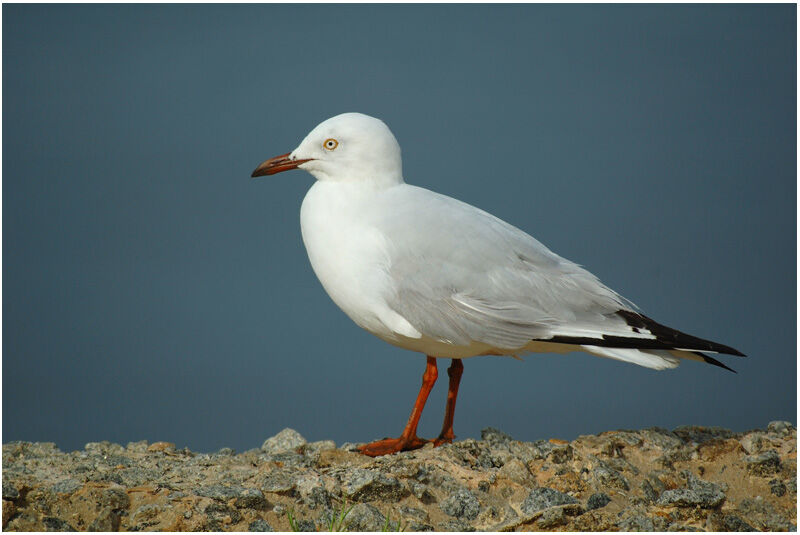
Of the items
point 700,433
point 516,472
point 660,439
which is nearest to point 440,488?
point 516,472

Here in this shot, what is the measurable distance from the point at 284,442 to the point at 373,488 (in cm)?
186

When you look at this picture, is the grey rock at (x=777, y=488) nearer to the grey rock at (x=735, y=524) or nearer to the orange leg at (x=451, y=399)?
the grey rock at (x=735, y=524)

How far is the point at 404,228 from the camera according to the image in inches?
232

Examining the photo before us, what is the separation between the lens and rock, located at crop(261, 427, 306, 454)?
692cm

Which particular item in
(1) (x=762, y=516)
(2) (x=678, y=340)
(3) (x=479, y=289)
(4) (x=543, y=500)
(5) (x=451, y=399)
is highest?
(3) (x=479, y=289)

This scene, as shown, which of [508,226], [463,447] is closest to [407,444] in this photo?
[463,447]

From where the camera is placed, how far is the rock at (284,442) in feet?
22.7

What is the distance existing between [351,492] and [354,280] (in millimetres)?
1324

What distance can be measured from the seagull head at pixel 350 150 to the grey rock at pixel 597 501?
2416 millimetres

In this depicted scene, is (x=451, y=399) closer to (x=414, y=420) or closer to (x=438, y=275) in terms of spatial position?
(x=414, y=420)

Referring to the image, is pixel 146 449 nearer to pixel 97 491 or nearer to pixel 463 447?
pixel 97 491

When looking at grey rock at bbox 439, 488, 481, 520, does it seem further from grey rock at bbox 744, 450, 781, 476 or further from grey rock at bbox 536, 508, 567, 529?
grey rock at bbox 744, 450, 781, 476

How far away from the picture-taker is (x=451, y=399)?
666 cm

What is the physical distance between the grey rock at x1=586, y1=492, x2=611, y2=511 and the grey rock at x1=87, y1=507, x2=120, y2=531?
8.44 feet
